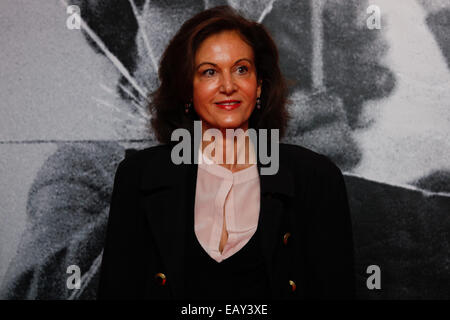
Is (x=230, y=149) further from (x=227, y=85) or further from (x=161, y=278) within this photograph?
(x=161, y=278)

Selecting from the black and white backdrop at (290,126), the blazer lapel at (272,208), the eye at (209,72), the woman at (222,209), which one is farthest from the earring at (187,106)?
the black and white backdrop at (290,126)

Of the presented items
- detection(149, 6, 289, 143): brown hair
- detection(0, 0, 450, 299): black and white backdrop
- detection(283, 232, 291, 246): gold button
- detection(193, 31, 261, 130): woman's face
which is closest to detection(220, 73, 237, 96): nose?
detection(193, 31, 261, 130): woman's face

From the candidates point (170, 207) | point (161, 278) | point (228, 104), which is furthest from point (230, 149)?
point (161, 278)

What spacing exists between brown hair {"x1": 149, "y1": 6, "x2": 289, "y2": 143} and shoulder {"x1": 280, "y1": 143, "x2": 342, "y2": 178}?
0.13m

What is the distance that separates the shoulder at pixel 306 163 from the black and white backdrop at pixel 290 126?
403 mm

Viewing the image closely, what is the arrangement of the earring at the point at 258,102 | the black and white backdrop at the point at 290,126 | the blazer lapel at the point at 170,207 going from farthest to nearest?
1. the black and white backdrop at the point at 290,126
2. the earring at the point at 258,102
3. the blazer lapel at the point at 170,207

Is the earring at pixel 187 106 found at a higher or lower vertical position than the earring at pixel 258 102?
lower

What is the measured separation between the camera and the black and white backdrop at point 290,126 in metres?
1.99

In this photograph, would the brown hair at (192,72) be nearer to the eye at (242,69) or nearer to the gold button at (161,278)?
the eye at (242,69)

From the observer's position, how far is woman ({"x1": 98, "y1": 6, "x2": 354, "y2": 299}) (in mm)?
1445

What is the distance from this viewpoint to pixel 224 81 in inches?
58.9

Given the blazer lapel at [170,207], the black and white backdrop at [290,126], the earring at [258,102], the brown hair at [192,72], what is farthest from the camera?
the black and white backdrop at [290,126]

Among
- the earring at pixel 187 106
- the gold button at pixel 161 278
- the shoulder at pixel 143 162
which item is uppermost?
the earring at pixel 187 106

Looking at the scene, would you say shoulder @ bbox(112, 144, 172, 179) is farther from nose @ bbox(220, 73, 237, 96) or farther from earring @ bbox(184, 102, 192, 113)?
nose @ bbox(220, 73, 237, 96)
